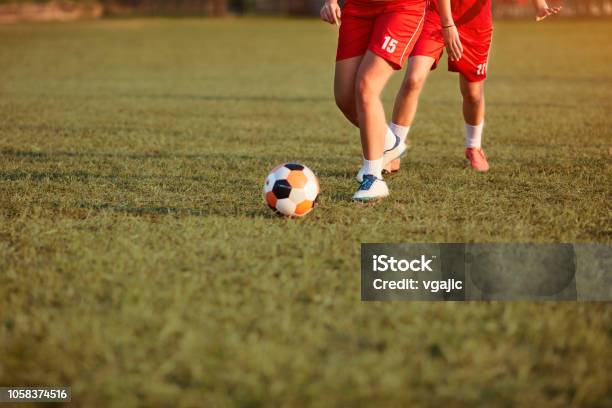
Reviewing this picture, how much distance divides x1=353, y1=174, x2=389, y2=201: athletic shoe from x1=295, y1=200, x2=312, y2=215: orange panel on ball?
503mm

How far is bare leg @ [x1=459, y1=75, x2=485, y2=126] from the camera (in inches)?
224

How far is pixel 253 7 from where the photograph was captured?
61.3 meters

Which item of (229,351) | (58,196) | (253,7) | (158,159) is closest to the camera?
(229,351)

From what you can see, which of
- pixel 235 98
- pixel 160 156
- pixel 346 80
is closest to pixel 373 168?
pixel 346 80

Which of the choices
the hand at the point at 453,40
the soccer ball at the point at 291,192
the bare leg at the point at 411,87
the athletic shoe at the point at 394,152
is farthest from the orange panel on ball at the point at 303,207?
the bare leg at the point at 411,87

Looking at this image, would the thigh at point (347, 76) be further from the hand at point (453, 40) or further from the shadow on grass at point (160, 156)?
the shadow on grass at point (160, 156)

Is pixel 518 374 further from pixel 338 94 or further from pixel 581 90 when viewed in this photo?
pixel 581 90

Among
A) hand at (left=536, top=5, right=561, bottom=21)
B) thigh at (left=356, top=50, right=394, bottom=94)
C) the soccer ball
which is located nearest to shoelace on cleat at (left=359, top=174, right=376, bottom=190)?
Answer: the soccer ball

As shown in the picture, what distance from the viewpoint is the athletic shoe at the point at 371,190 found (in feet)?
14.7

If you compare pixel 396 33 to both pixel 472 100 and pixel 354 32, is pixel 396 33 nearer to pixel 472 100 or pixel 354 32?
pixel 354 32

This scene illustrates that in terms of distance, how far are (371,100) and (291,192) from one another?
3.17ft

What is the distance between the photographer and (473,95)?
5.73m

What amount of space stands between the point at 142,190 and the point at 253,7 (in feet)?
194

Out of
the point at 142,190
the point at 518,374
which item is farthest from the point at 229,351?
the point at 142,190
